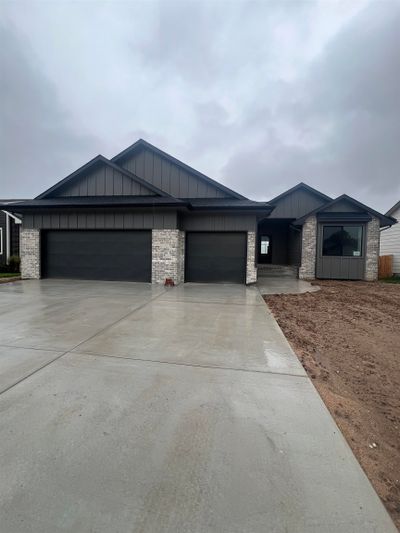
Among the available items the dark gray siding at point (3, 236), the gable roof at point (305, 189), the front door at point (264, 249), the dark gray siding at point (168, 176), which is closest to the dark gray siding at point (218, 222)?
the dark gray siding at point (168, 176)

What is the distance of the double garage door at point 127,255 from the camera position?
1156 cm

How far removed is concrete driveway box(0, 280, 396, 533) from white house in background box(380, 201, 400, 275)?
17418mm

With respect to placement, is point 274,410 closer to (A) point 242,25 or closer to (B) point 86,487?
(B) point 86,487

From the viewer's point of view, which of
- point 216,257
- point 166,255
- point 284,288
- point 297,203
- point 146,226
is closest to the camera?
point 284,288

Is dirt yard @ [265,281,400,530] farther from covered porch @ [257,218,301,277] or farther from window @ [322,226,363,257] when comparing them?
covered porch @ [257,218,301,277]

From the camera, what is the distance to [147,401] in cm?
254

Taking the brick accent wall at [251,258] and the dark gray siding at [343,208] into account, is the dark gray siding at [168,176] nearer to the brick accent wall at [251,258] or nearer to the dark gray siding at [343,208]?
the brick accent wall at [251,258]

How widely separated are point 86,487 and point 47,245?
12.6 m

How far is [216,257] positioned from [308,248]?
228 inches

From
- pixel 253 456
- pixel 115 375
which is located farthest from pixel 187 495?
pixel 115 375

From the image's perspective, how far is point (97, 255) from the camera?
11.9m

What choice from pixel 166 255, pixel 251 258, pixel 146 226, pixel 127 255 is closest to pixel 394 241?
pixel 251 258

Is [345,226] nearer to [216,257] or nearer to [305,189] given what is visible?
[305,189]

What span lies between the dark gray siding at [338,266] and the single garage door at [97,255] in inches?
356
